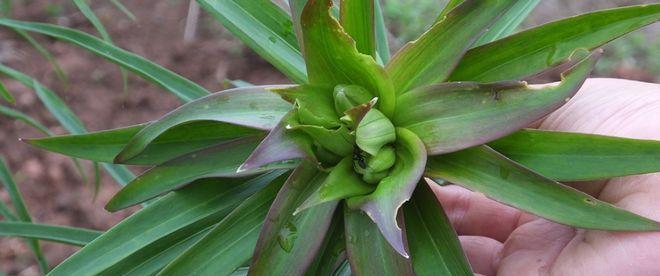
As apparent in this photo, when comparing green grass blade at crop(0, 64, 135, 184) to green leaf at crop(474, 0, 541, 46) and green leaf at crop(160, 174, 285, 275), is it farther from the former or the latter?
green leaf at crop(474, 0, 541, 46)

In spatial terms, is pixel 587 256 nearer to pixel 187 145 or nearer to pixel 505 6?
pixel 505 6

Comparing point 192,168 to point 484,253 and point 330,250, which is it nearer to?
point 330,250

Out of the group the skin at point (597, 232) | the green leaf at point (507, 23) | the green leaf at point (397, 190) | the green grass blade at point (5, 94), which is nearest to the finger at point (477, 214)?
the skin at point (597, 232)

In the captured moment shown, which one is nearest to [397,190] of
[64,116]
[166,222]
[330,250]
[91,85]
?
[330,250]

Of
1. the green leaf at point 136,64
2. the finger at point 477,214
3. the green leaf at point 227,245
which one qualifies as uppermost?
the green leaf at point 136,64

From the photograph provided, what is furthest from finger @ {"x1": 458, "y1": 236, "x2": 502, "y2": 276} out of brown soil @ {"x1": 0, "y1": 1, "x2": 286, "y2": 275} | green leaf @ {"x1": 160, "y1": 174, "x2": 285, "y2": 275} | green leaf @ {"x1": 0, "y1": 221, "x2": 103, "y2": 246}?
brown soil @ {"x1": 0, "y1": 1, "x2": 286, "y2": 275}

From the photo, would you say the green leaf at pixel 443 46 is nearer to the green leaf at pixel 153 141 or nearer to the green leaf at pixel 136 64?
the green leaf at pixel 153 141
